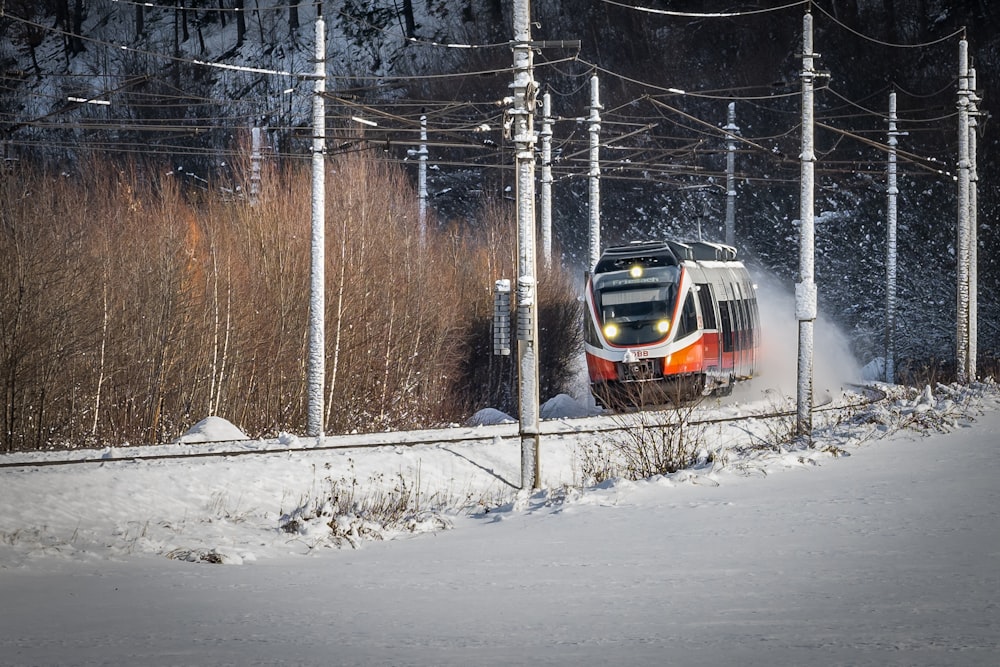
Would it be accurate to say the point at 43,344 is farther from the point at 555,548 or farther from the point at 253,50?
the point at 253,50

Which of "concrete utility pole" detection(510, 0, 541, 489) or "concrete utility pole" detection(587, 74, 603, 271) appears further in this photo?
"concrete utility pole" detection(587, 74, 603, 271)

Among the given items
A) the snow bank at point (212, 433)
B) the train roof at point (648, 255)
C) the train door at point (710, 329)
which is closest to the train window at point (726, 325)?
the train door at point (710, 329)

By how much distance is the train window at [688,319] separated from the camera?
90.0ft

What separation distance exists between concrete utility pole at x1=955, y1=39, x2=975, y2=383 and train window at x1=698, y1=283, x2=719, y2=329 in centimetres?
632

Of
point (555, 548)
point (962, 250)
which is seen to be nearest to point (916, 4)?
point (962, 250)

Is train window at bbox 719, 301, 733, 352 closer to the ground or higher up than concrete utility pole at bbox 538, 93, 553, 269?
closer to the ground

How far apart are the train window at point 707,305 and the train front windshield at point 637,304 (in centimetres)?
97

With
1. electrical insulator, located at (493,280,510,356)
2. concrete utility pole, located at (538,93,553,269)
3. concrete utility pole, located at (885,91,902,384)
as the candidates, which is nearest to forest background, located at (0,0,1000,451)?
concrete utility pole, located at (885,91,902,384)

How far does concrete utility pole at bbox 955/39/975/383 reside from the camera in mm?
30422

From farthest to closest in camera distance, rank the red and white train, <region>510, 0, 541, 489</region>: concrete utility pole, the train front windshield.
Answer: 1. the train front windshield
2. the red and white train
3. <region>510, 0, 541, 489</region>: concrete utility pole

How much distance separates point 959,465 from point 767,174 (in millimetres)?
51910

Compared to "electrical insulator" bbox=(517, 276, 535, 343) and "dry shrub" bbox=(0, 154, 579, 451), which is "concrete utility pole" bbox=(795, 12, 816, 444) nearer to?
"electrical insulator" bbox=(517, 276, 535, 343)

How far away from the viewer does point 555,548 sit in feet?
39.1

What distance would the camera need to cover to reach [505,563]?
11.2 m
